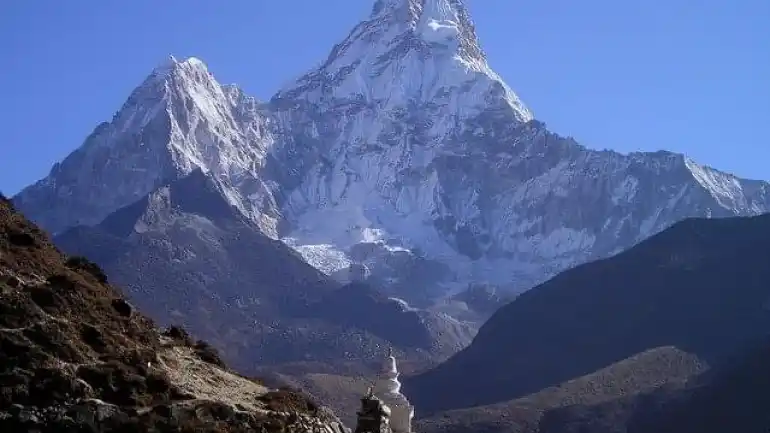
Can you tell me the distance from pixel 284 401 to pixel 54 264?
10.6m

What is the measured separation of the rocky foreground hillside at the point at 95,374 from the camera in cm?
Answer: 3238

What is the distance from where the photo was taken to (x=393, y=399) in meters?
49.2

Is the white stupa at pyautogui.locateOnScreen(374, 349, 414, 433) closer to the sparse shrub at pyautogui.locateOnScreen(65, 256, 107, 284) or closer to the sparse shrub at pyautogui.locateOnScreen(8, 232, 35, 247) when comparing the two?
the sparse shrub at pyautogui.locateOnScreen(65, 256, 107, 284)

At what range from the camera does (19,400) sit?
31875 millimetres

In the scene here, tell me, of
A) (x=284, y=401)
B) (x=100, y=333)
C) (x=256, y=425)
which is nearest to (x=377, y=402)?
(x=284, y=401)

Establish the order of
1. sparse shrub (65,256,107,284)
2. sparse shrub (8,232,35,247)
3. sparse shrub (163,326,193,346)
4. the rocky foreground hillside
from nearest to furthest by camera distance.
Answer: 1. the rocky foreground hillside
2. sparse shrub (8,232,35,247)
3. sparse shrub (65,256,107,284)
4. sparse shrub (163,326,193,346)

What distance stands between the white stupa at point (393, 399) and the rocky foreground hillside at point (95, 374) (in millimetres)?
5580

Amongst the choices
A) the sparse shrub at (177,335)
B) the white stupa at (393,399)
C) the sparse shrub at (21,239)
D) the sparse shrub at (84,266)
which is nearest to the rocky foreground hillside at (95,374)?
the sparse shrub at (21,239)

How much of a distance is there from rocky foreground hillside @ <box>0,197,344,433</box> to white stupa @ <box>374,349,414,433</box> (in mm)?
5580

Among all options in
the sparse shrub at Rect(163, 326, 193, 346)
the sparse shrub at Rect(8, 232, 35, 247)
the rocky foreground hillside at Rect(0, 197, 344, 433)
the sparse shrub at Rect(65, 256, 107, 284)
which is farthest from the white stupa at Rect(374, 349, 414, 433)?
the sparse shrub at Rect(8, 232, 35, 247)

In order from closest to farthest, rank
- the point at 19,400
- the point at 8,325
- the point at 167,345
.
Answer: the point at 19,400 < the point at 8,325 < the point at 167,345

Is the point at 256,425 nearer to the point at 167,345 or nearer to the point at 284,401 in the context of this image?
the point at 284,401

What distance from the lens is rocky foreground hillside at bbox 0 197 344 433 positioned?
32.4 metres

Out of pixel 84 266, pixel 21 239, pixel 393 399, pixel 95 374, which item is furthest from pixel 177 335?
pixel 95 374
